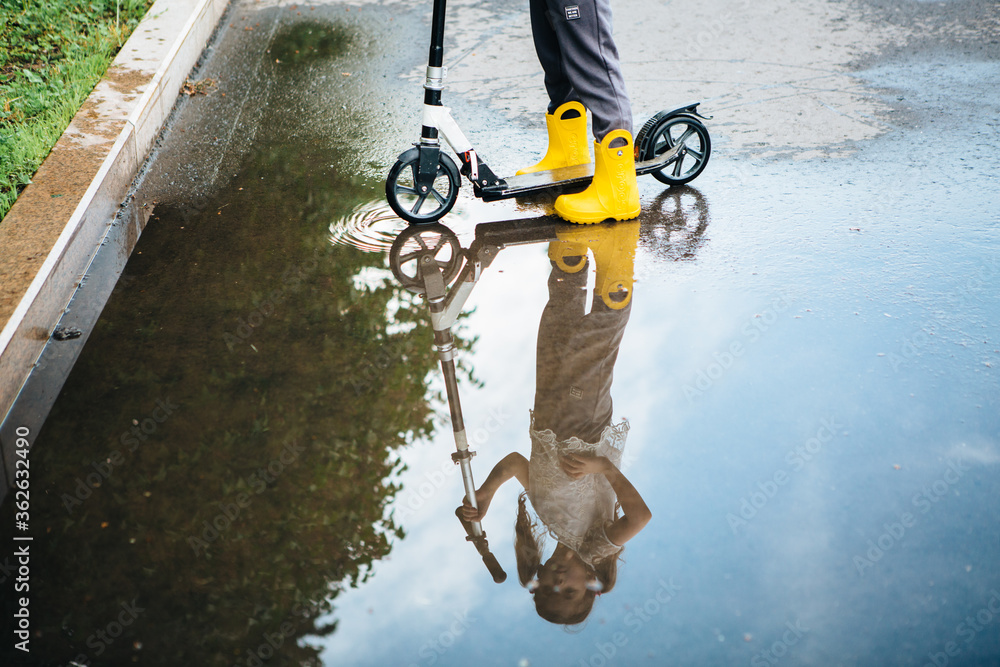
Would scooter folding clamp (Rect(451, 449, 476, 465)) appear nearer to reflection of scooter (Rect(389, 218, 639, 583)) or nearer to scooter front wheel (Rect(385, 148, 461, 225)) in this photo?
reflection of scooter (Rect(389, 218, 639, 583))

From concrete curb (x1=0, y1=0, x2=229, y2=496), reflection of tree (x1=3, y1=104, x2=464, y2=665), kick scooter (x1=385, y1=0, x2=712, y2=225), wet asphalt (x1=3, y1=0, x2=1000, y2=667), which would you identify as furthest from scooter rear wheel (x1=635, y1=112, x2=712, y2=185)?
concrete curb (x1=0, y1=0, x2=229, y2=496)

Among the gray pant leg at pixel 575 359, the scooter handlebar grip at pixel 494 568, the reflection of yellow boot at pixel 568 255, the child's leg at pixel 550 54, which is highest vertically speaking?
the child's leg at pixel 550 54

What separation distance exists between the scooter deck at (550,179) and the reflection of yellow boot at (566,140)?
0.30 feet

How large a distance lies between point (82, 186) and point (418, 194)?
5.29 ft

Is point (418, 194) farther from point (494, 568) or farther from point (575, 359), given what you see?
point (494, 568)

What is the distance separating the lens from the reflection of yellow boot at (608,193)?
399 cm

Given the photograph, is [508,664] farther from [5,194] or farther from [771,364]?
[5,194]

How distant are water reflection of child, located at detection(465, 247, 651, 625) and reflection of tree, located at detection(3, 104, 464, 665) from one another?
416mm

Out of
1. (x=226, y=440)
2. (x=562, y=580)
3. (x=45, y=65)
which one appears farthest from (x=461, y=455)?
(x=45, y=65)

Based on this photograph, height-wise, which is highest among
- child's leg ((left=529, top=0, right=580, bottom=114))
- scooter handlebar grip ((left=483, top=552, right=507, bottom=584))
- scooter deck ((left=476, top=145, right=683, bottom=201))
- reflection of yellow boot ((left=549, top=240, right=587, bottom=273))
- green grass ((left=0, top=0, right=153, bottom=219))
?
child's leg ((left=529, top=0, right=580, bottom=114))

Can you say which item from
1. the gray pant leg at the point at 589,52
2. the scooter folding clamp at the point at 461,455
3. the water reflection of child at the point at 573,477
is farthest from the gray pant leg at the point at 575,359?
the gray pant leg at the point at 589,52

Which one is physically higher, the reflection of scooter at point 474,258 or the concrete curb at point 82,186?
the concrete curb at point 82,186

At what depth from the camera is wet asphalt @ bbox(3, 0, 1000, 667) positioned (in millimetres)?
2193

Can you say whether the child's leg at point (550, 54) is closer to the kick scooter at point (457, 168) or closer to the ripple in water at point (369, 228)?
the kick scooter at point (457, 168)
